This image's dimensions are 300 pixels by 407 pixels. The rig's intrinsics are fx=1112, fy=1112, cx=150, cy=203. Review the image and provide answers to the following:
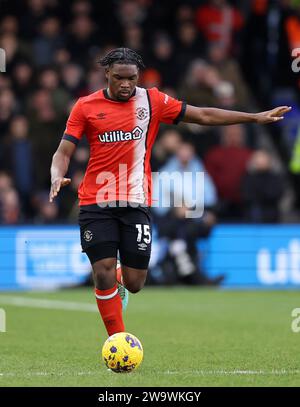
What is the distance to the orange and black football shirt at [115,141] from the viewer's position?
870 centimetres

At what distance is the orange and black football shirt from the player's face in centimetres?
15

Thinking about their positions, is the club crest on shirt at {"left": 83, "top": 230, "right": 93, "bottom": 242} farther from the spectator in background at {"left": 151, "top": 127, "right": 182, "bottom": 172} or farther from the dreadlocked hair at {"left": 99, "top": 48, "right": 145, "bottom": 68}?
the spectator in background at {"left": 151, "top": 127, "right": 182, "bottom": 172}

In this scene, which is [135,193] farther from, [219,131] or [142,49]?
[142,49]

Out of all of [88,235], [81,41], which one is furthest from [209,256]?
[88,235]

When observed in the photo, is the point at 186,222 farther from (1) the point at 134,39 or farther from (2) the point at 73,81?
(1) the point at 134,39

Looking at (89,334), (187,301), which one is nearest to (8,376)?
(89,334)

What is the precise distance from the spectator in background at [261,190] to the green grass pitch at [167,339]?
1.45 m

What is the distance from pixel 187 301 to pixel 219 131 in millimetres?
4087

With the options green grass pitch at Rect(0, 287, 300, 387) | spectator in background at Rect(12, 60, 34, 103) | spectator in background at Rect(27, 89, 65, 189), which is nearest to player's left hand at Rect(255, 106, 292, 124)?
green grass pitch at Rect(0, 287, 300, 387)

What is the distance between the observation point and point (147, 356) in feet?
30.4

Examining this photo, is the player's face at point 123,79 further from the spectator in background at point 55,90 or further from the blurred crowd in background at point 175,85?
the spectator in background at point 55,90

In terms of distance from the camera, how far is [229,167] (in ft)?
58.2

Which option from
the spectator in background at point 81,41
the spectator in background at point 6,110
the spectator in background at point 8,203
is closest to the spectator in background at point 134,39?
the spectator in background at point 81,41

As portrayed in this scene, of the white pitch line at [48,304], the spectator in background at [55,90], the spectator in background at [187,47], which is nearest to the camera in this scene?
the white pitch line at [48,304]
